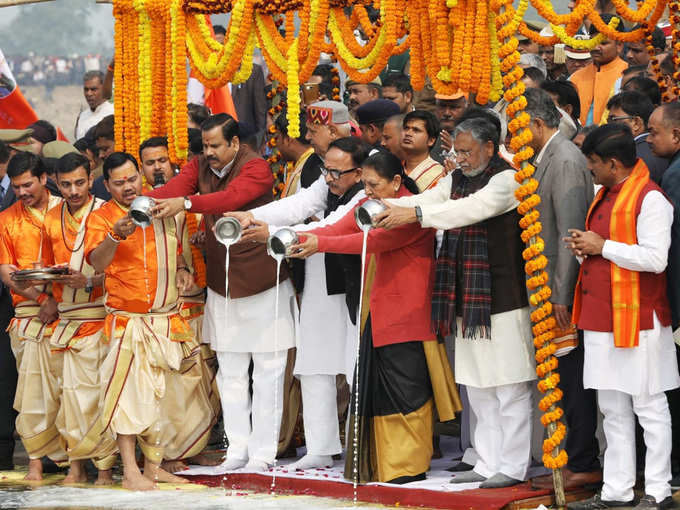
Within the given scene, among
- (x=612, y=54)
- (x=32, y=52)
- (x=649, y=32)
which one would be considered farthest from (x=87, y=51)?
(x=649, y=32)

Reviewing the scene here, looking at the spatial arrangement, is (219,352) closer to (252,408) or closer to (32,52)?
(252,408)

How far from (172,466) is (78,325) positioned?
115 centimetres

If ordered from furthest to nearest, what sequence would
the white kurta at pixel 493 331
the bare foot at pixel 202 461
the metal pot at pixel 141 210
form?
1. the bare foot at pixel 202 461
2. the metal pot at pixel 141 210
3. the white kurta at pixel 493 331

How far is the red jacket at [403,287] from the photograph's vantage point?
6918mm

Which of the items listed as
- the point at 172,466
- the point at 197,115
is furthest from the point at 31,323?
the point at 197,115

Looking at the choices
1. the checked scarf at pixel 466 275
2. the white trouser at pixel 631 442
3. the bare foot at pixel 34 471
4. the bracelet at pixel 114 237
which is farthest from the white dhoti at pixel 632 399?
the bare foot at pixel 34 471

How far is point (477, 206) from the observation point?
21.4 feet

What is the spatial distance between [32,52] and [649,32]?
2852 centimetres

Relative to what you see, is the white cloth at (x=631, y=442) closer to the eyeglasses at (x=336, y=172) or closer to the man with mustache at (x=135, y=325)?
the eyeglasses at (x=336, y=172)

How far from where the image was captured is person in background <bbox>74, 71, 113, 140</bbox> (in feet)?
43.3

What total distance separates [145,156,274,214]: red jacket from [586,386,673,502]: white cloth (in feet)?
8.65

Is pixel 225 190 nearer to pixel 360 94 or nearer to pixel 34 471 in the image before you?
pixel 34 471

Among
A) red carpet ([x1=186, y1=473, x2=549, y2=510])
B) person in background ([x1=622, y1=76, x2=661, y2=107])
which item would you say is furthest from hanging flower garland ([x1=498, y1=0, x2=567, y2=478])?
person in background ([x1=622, y1=76, x2=661, y2=107])

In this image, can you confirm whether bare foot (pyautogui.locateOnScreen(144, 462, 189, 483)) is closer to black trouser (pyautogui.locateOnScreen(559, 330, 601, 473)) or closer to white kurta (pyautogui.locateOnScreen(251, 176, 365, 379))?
white kurta (pyautogui.locateOnScreen(251, 176, 365, 379))
